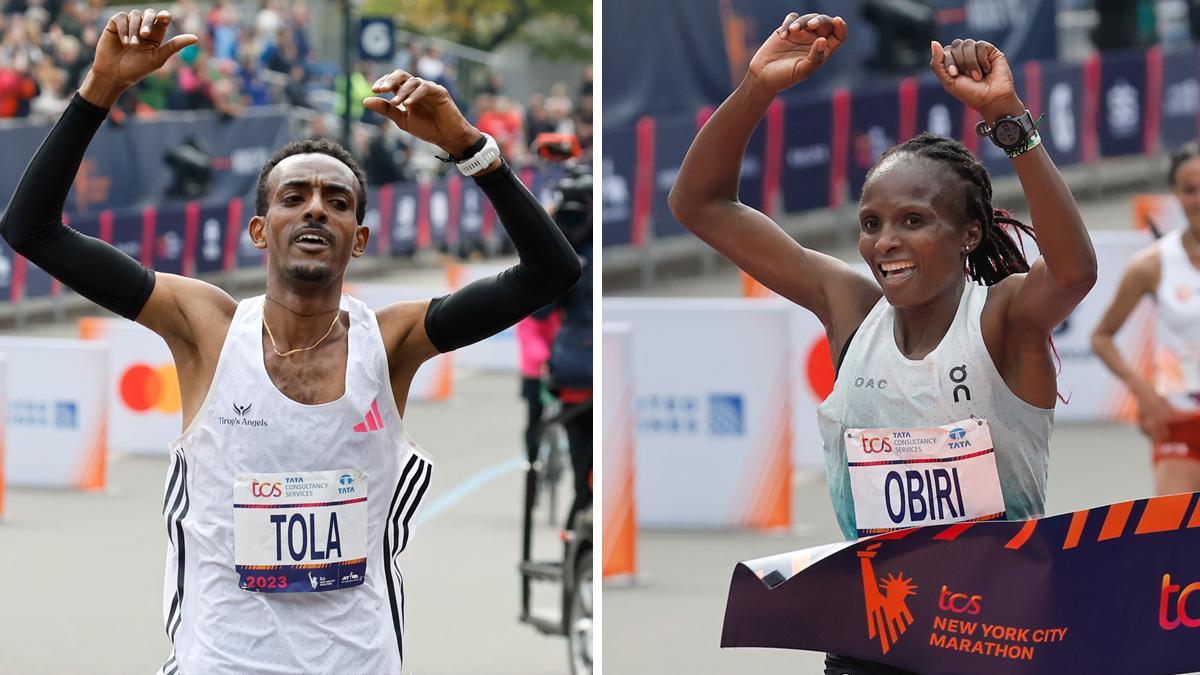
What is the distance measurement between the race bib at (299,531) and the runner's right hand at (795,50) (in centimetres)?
125

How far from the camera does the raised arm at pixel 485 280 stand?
408 centimetres

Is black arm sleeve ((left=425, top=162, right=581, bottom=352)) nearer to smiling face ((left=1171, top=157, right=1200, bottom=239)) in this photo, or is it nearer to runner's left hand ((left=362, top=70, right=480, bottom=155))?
runner's left hand ((left=362, top=70, right=480, bottom=155))

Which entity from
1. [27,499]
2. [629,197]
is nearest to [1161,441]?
[27,499]

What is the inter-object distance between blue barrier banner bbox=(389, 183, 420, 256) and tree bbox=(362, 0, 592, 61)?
17830mm

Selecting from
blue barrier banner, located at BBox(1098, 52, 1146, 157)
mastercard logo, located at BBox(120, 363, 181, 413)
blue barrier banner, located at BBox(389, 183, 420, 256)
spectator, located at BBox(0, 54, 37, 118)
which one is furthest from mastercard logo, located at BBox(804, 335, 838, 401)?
blue barrier banner, located at BBox(389, 183, 420, 256)

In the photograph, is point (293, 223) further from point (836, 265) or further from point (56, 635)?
point (56, 635)

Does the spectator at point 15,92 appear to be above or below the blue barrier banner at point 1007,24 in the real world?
below

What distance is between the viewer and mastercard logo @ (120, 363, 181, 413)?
14.6m

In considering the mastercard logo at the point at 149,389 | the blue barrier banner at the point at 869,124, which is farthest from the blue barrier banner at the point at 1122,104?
the mastercard logo at the point at 149,389

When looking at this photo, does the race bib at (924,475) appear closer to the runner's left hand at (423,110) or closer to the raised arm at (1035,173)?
the raised arm at (1035,173)

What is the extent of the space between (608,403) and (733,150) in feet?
19.4

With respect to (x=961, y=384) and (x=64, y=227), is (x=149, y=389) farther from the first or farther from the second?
(x=961, y=384)

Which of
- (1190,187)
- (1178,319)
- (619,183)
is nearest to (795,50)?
(1190,187)

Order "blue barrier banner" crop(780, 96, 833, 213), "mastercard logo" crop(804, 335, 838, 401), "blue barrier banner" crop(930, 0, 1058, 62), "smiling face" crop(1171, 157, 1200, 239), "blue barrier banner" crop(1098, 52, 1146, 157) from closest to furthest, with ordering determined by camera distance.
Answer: "smiling face" crop(1171, 157, 1200, 239)
"mastercard logo" crop(804, 335, 838, 401)
"blue barrier banner" crop(780, 96, 833, 213)
"blue barrier banner" crop(1098, 52, 1146, 157)
"blue barrier banner" crop(930, 0, 1058, 62)
